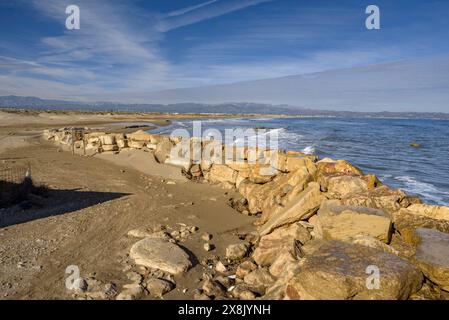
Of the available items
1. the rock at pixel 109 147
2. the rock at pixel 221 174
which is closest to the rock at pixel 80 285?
the rock at pixel 221 174

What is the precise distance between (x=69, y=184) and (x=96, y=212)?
351 cm

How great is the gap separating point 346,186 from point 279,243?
257 cm

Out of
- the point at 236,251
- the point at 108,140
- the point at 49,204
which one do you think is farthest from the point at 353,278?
the point at 108,140

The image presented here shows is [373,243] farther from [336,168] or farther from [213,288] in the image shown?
[336,168]

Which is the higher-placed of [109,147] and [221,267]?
[109,147]

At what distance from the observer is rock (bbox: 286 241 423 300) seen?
13.3 feet

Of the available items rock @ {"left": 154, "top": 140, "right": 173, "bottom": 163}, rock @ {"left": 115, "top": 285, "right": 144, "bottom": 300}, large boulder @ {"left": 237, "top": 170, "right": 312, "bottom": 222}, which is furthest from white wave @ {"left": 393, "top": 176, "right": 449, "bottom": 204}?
rock @ {"left": 115, "top": 285, "right": 144, "bottom": 300}

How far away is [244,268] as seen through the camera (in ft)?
19.1

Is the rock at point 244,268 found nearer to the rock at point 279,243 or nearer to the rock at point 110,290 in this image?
the rock at point 279,243

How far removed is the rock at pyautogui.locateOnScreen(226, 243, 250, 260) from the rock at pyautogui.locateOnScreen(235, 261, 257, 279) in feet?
1.48

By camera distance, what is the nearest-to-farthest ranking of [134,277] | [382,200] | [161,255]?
[134,277] → [161,255] → [382,200]

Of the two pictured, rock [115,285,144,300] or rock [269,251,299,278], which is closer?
rock [115,285,144,300]

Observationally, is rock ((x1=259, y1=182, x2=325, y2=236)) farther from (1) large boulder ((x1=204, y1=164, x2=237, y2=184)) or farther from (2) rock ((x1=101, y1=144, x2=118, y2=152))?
(2) rock ((x1=101, y1=144, x2=118, y2=152))
